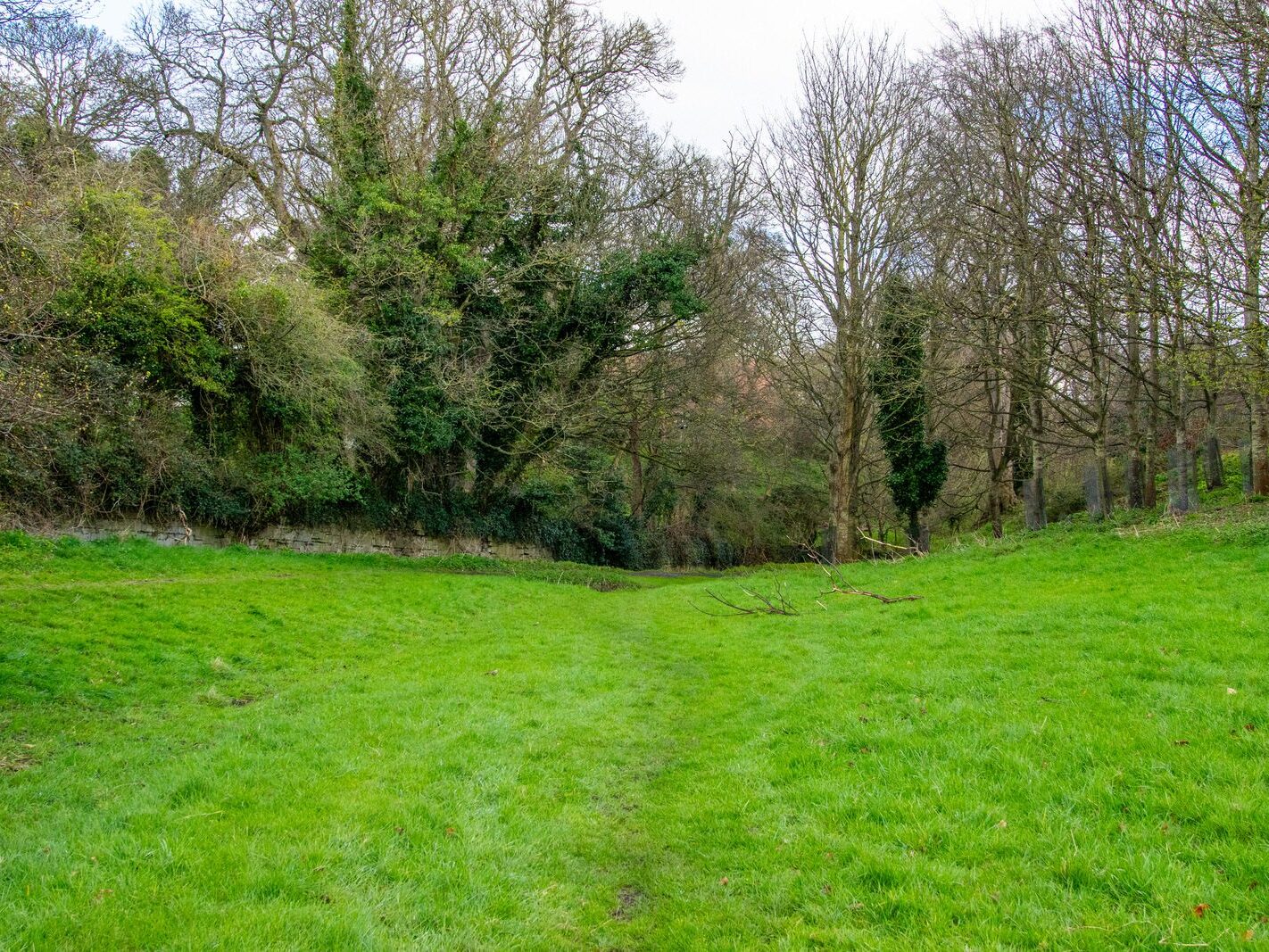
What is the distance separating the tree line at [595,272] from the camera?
45.1ft

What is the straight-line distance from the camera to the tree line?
13.7 meters

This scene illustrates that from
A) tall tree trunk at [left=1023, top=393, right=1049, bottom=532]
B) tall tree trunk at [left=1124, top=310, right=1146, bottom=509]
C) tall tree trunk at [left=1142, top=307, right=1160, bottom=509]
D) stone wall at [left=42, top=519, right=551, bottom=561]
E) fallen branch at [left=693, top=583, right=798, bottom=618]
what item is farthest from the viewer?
tall tree trunk at [left=1023, top=393, right=1049, bottom=532]

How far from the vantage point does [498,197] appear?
71.8 ft

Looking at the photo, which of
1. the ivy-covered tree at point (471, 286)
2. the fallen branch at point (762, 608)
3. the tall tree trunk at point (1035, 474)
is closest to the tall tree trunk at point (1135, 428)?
the tall tree trunk at point (1035, 474)

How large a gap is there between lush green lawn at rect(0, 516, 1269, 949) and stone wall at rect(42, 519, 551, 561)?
5.26 meters

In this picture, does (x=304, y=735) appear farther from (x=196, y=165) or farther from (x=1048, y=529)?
(x=196, y=165)

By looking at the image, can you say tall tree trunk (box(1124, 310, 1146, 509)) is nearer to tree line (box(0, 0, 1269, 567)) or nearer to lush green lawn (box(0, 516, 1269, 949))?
tree line (box(0, 0, 1269, 567))

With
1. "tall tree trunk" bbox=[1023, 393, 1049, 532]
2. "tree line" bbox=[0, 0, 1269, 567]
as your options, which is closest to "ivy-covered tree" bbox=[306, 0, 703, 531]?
"tree line" bbox=[0, 0, 1269, 567]

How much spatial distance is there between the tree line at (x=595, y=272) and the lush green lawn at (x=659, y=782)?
5327mm

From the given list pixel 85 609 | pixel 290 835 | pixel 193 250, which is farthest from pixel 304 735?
pixel 193 250

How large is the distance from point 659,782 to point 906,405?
62.4 feet

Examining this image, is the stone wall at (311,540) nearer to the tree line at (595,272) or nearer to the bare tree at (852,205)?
the tree line at (595,272)

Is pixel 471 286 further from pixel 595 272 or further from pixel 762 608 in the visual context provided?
pixel 762 608

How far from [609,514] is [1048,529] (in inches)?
734
